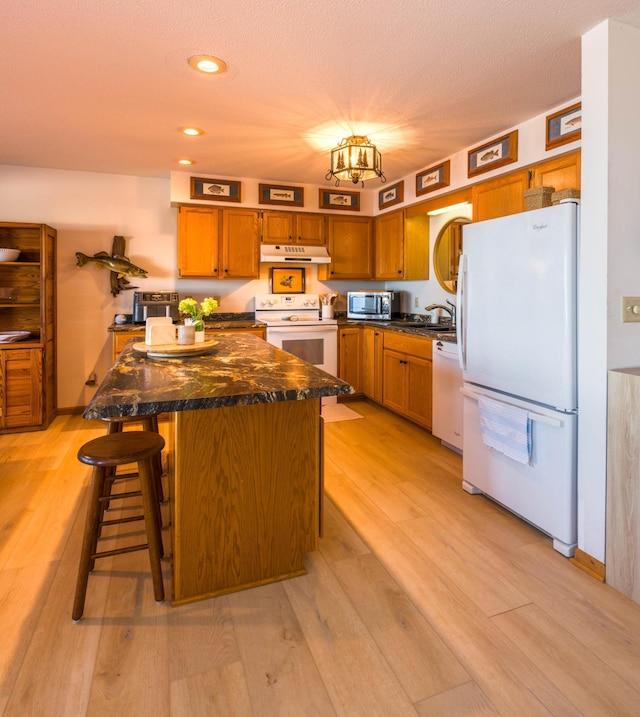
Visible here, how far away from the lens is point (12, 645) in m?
1.59

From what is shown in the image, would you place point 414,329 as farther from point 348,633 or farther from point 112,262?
point 112,262

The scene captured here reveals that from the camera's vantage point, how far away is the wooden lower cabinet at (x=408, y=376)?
388 centimetres

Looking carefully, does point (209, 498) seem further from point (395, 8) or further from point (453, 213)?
point (453, 213)

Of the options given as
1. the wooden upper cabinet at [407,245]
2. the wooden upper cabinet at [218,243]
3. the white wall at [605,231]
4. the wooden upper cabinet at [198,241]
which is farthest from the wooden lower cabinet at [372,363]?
the white wall at [605,231]

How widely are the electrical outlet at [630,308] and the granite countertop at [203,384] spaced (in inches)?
50.0

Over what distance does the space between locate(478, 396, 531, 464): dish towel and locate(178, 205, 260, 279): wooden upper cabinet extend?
3027 millimetres

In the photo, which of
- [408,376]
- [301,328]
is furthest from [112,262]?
[408,376]

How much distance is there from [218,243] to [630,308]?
370 centimetres

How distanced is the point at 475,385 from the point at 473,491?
66 cm

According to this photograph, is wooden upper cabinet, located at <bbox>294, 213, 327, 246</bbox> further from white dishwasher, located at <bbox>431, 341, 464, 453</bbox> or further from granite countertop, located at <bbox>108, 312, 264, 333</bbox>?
white dishwasher, located at <bbox>431, 341, 464, 453</bbox>

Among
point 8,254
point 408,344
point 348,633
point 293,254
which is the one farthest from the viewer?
point 293,254

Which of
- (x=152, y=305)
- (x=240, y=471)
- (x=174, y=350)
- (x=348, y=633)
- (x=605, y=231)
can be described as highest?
(x=605, y=231)

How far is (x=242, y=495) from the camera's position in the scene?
6.03 ft

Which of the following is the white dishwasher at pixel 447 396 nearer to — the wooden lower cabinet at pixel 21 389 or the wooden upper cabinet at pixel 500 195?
the wooden upper cabinet at pixel 500 195
